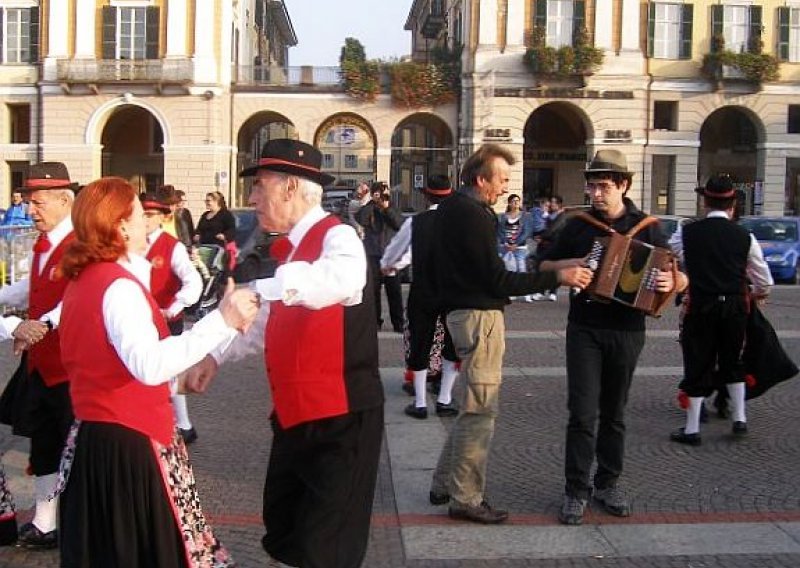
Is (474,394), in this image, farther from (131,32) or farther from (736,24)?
(736,24)

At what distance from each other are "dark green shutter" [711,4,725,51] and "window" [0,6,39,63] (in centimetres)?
2589

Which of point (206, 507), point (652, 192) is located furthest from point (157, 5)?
point (206, 507)

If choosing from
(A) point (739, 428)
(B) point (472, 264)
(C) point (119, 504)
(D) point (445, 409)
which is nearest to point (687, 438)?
(A) point (739, 428)

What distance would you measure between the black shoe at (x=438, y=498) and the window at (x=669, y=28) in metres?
34.2

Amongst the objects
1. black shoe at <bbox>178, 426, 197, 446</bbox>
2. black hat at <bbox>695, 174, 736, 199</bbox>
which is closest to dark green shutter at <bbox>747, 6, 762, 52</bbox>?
black hat at <bbox>695, 174, 736, 199</bbox>

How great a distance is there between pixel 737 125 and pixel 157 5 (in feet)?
79.4

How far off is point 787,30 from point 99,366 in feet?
128

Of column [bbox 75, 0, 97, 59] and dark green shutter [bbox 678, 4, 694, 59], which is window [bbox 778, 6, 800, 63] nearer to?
dark green shutter [bbox 678, 4, 694, 59]

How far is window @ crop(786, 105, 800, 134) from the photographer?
124ft

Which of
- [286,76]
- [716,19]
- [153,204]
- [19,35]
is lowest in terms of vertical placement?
[153,204]

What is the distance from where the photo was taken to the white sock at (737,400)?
7.39 m

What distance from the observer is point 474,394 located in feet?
17.3

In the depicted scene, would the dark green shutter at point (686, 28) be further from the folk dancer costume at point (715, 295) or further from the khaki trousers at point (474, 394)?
the khaki trousers at point (474, 394)

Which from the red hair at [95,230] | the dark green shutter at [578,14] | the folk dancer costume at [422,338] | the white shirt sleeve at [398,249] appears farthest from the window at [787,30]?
the red hair at [95,230]
